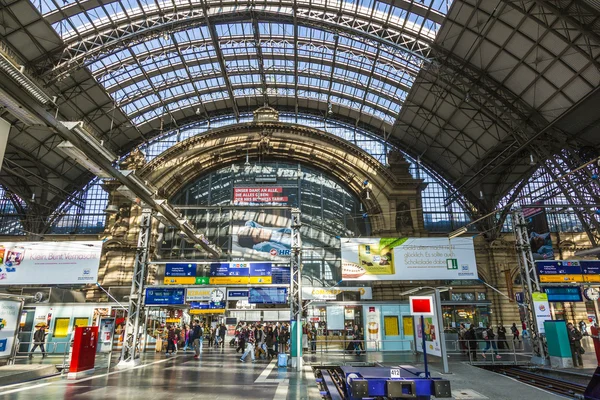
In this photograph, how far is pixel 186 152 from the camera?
116 ft

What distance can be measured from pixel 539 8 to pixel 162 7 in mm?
23571

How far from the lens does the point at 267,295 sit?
21.4 metres

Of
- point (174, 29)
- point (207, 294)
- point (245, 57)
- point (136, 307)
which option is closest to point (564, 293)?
point (207, 294)

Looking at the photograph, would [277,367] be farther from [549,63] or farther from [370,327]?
[549,63]

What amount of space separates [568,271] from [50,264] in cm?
3038

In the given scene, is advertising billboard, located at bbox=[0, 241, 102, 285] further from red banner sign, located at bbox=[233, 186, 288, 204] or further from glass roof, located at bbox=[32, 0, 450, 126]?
red banner sign, located at bbox=[233, 186, 288, 204]

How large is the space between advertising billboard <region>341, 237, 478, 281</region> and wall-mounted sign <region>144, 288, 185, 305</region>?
34.6ft

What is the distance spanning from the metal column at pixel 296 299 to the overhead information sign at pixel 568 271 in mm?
13505

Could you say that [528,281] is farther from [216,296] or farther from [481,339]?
[216,296]

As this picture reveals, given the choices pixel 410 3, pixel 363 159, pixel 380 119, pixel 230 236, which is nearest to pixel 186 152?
pixel 230 236

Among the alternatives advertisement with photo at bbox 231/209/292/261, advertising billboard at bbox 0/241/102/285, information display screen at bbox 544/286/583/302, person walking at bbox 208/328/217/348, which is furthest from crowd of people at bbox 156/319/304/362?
information display screen at bbox 544/286/583/302

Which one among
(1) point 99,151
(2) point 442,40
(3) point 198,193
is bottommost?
(1) point 99,151

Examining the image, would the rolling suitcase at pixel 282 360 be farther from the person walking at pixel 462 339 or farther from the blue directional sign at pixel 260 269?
the person walking at pixel 462 339

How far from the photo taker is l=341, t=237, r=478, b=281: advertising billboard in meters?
24.5
